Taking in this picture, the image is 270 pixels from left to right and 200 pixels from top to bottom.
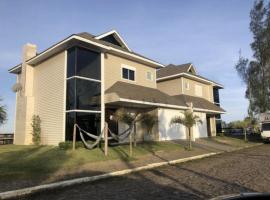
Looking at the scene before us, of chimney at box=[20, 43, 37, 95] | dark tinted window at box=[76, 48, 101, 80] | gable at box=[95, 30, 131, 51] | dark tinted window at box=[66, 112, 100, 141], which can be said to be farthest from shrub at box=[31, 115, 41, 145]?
gable at box=[95, 30, 131, 51]

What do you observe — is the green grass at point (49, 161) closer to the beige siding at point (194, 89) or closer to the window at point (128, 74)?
the window at point (128, 74)

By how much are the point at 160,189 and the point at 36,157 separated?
25.7 feet

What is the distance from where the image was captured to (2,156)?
14.1 meters

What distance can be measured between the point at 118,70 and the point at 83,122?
6130 mm

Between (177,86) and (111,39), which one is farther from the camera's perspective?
(177,86)

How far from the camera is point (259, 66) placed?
1302 inches

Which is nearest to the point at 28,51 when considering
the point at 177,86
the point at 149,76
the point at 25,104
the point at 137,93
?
the point at 25,104

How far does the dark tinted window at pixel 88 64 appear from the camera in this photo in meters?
18.6

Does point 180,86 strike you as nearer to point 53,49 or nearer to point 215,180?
point 53,49

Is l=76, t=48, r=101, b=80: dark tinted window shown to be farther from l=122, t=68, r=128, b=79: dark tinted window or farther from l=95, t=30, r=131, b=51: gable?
l=122, t=68, r=128, b=79: dark tinted window

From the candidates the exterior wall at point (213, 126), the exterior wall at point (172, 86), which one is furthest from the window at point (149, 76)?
the exterior wall at point (213, 126)

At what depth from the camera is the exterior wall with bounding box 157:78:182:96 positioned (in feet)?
102

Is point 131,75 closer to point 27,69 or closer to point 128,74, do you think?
point 128,74

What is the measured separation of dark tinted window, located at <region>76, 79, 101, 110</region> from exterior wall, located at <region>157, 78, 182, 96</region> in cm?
1357
